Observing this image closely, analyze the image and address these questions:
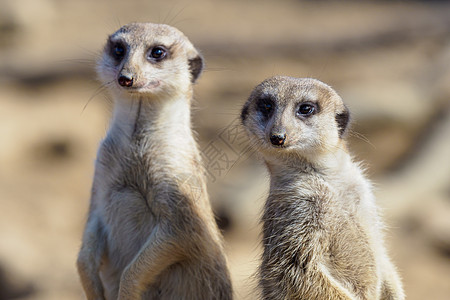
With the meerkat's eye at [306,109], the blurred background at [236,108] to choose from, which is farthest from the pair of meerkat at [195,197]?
the blurred background at [236,108]

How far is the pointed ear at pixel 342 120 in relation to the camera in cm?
333

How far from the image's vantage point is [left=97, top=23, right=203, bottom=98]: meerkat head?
3555mm

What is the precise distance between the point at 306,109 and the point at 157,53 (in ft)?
3.15

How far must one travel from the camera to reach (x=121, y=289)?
3486 millimetres

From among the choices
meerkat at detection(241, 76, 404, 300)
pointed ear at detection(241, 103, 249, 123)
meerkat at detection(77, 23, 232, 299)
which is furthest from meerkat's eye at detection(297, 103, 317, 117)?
meerkat at detection(77, 23, 232, 299)

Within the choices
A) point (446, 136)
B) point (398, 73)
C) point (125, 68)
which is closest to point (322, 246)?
point (125, 68)

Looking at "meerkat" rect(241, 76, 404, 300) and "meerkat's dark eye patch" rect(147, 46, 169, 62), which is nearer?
"meerkat" rect(241, 76, 404, 300)

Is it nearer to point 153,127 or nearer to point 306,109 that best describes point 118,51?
point 153,127

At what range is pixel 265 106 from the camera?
3.27 m

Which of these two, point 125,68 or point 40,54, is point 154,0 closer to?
point 40,54

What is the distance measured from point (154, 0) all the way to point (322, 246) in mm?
13255

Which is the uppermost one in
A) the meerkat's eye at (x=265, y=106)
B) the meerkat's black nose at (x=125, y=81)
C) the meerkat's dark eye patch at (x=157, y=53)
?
the meerkat's dark eye patch at (x=157, y=53)

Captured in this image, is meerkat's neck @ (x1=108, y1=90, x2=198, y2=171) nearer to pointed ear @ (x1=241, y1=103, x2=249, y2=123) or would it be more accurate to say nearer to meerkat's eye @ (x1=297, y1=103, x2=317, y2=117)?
pointed ear @ (x1=241, y1=103, x2=249, y2=123)

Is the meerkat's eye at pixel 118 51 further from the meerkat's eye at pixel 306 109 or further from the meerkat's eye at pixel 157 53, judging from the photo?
the meerkat's eye at pixel 306 109
